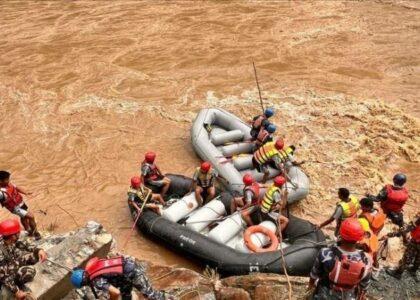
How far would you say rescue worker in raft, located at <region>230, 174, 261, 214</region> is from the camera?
696 cm

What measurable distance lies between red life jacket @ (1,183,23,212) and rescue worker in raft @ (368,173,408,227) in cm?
479

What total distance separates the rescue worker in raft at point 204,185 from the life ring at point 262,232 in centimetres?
105

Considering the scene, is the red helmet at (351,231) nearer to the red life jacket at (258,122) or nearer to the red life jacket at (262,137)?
the red life jacket at (262,137)

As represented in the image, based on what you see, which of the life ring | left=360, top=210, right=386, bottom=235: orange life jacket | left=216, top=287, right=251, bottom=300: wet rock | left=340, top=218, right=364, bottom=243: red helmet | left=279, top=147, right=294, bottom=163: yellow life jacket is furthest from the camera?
left=279, top=147, right=294, bottom=163: yellow life jacket

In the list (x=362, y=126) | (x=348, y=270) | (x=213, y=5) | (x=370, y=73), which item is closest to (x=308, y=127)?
(x=362, y=126)

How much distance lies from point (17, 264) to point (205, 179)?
3.33 m

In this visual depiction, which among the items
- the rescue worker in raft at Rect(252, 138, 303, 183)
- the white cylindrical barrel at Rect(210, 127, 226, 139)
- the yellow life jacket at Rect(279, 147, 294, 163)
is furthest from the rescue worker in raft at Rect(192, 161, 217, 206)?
the white cylindrical barrel at Rect(210, 127, 226, 139)

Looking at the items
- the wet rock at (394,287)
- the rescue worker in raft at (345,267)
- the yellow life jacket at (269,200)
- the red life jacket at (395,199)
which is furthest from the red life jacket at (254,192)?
the rescue worker in raft at (345,267)

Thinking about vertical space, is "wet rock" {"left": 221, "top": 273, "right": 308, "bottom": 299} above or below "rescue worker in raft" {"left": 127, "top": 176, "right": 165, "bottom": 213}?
above

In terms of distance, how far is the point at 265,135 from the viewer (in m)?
8.41

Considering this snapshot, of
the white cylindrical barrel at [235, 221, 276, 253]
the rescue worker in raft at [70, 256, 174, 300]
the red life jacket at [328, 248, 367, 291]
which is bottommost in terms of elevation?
the white cylindrical barrel at [235, 221, 276, 253]

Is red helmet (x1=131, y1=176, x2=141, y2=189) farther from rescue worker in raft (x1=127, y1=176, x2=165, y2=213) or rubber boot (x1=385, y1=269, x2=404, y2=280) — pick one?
rubber boot (x1=385, y1=269, x2=404, y2=280)

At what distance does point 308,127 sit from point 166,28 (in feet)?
27.0

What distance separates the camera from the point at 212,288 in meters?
5.04
